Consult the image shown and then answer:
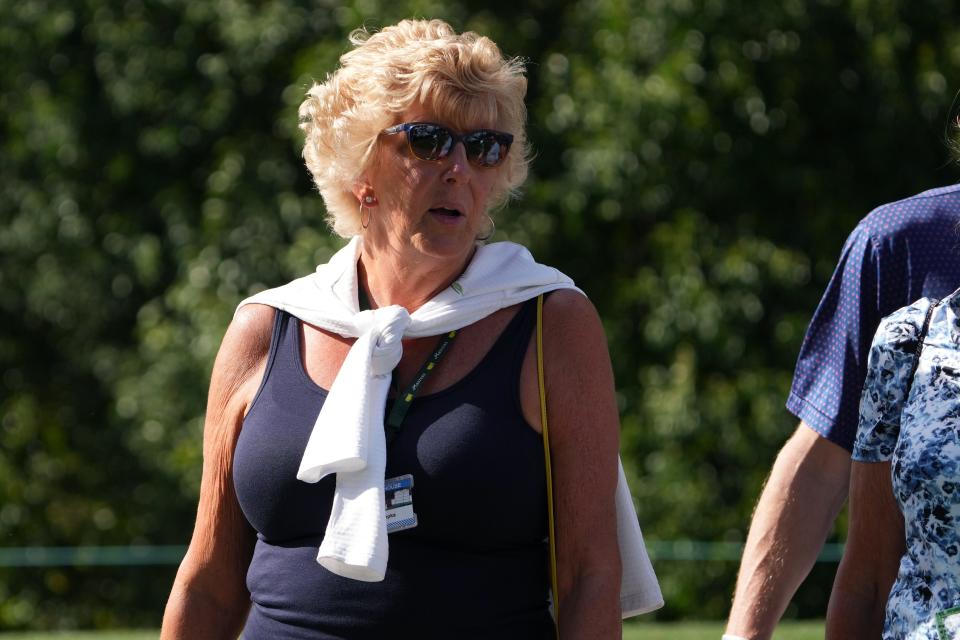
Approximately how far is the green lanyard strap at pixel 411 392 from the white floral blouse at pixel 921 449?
73 centimetres

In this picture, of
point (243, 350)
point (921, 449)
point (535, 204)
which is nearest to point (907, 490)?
point (921, 449)

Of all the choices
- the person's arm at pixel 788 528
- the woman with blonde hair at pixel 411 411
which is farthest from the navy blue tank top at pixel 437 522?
the person's arm at pixel 788 528

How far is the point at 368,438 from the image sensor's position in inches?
98.7

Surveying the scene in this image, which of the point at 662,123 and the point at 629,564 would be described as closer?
the point at 629,564

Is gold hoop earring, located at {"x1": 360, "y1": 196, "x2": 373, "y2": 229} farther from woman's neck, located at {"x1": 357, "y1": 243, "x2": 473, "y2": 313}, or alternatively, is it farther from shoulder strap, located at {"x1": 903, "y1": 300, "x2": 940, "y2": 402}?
shoulder strap, located at {"x1": 903, "y1": 300, "x2": 940, "y2": 402}

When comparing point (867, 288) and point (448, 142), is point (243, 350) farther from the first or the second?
point (867, 288)

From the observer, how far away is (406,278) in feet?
9.07

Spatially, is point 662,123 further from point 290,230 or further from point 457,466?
point 457,466

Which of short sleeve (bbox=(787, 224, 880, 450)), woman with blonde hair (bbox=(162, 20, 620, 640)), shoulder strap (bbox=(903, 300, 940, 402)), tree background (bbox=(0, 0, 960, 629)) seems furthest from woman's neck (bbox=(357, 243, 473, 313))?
tree background (bbox=(0, 0, 960, 629))

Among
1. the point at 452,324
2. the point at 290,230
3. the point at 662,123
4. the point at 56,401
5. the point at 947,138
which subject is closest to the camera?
the point at 452,324

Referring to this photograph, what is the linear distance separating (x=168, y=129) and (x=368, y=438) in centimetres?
820

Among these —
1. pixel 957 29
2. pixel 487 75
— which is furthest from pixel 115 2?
pixel 487 75

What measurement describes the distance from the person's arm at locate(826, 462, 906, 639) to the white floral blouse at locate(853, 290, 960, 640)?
5 centimetres

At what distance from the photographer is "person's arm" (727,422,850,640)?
2844 mm
